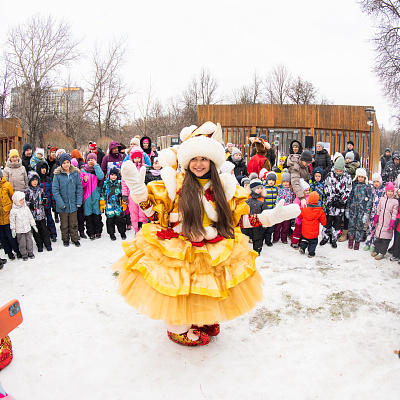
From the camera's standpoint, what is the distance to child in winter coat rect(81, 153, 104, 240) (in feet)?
23.9

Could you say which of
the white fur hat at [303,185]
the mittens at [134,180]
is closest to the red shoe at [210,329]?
the mittens at [134,180]

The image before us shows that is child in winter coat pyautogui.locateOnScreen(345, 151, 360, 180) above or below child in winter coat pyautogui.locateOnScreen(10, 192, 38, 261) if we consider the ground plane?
above

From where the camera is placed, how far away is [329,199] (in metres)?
7.07

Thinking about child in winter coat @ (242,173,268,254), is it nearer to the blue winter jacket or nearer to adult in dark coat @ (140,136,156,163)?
adult in dark coat @ (140,136,156,163)

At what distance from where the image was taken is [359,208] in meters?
6.75

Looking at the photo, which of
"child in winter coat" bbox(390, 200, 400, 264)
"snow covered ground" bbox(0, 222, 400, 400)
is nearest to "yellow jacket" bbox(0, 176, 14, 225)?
"snow covered ground" bbox(0, 222, 400, 400)

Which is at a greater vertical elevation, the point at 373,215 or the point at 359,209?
the point at 359,209

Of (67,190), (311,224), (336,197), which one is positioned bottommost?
(311,224)

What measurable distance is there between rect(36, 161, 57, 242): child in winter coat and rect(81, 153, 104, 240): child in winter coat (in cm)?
68

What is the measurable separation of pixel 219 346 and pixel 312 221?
363 cm

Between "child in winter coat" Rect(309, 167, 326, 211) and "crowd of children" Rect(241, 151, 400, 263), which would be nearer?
"crowd of children" Rect(241, 151, 400, 263)

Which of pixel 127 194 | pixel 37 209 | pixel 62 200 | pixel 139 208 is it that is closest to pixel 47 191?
pixel 62 200

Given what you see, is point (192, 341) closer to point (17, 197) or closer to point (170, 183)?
point (170, 183)

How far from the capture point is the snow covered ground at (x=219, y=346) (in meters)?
2.84
